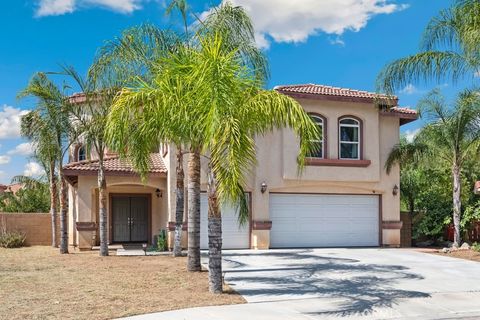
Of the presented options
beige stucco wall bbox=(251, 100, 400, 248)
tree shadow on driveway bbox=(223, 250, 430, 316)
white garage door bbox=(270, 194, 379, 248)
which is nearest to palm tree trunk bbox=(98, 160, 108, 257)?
tree shadow on driveway bbox=(223, 250, 430, 316)

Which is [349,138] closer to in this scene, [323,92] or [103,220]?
[323,92]

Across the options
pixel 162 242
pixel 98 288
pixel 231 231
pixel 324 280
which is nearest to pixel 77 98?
pixel 162 242

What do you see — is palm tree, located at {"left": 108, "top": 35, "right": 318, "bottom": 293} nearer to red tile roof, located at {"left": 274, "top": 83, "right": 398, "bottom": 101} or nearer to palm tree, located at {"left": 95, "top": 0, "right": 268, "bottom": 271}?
palm tree, located at {"left": 95, "top": 0, "right": 268, "bottom": 271}

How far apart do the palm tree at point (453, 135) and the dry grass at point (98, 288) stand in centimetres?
1121

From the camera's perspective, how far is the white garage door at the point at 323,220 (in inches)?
883

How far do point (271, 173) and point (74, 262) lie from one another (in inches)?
344

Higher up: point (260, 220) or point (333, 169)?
point (333, 169)

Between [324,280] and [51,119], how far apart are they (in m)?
11.4

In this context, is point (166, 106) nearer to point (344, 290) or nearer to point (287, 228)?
point (344, 290)

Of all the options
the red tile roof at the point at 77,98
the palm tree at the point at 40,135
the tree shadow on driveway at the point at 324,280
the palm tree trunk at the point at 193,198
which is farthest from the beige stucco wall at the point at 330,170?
the palm tree trunk at the point at 193,198

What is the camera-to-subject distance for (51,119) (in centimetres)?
1911

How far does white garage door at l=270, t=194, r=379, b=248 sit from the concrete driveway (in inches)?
115

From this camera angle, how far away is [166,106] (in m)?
10.5

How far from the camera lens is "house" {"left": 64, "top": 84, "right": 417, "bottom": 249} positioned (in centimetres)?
2153
